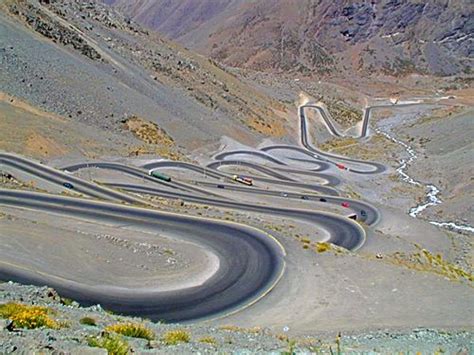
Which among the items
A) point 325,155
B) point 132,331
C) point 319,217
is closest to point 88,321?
point 132,331

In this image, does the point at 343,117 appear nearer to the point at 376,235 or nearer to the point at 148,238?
the point at 376,235

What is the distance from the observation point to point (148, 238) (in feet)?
105

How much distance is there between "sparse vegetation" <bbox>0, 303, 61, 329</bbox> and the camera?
12.9 meters

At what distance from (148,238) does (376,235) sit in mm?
18855

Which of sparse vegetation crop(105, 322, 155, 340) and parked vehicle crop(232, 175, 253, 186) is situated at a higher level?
parked vehicle crop(232, 175, 253, 186)

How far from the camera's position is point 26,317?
13148 mm

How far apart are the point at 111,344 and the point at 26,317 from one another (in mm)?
2815

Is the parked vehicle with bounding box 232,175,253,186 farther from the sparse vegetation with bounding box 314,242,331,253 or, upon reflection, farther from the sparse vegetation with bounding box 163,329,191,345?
the sparse vegetation with bounding box 163,329,191,345

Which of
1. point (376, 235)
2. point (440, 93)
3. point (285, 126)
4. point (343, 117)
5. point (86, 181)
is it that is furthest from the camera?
point (440, 93)

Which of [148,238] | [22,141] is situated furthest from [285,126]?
[148,238]

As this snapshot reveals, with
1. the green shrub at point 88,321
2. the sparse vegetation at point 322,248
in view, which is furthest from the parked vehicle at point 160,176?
the green shrub at point 88,321

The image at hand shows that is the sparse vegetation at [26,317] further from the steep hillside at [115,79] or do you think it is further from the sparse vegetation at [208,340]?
the steep hillside at [115,79]

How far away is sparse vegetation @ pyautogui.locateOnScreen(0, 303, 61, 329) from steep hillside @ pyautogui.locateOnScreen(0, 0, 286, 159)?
61.2 metres

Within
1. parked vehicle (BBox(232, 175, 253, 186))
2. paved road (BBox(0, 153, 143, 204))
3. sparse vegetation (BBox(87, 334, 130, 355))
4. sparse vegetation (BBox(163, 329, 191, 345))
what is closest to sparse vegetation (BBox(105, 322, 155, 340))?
sparse vegetation (BBox(163, 329, 191, 345))
